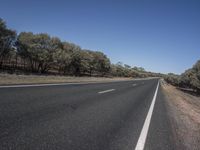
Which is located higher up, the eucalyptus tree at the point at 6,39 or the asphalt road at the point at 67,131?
the eucalyptus tree at the point at 6,39

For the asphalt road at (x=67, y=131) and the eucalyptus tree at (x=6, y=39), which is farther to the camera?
the eucalyptus tree at (x=6, y=39)

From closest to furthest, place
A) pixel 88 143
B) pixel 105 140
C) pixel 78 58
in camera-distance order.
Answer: pixel 88 143 < pixel 105 140 < pixel 78 58

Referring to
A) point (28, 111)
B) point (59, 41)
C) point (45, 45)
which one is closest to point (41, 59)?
point (45, 45)

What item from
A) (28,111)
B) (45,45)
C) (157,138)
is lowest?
(157,138)

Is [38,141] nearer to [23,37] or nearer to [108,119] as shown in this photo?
[108,119]

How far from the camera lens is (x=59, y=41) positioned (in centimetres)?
5441

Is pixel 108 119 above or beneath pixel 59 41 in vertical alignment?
beneath

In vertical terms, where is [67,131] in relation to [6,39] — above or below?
below

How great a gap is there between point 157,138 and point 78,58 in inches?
2309

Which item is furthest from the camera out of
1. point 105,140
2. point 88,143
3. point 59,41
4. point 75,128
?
point 59,41

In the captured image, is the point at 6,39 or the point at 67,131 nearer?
the point at 67,131

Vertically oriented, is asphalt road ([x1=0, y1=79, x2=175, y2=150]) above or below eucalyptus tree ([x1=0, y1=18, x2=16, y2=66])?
below

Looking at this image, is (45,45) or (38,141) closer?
(38,141)

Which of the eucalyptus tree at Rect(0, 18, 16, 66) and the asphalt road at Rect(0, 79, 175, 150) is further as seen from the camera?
the eucalyptus tree at Rect(0, 18, 16, 66)
